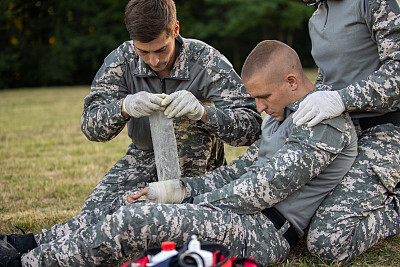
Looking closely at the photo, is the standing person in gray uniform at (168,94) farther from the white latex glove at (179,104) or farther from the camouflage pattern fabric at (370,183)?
the camouflage pattern fabric at (370,183)

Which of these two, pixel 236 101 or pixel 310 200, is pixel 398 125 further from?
pixel 236 101

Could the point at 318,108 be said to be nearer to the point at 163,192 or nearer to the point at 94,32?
the point at 163,192

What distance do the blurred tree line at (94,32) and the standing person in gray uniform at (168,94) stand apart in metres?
21.6

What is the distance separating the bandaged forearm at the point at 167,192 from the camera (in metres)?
3.28

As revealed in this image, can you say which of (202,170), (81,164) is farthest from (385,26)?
(81,164)

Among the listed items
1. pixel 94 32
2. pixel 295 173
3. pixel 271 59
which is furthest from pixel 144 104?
pixel 94 32

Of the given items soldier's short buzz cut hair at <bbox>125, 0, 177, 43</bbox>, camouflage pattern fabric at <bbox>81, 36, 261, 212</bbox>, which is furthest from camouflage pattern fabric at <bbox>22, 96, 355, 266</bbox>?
soldier's short buzz cut hair at <bbox>125, 0, 177, 43</bbox>

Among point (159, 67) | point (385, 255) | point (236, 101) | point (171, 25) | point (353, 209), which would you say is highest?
point (171, 25)

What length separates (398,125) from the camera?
11.4 ft

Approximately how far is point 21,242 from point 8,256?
1.09 ft

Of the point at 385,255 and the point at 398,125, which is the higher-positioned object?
the point at 398,125

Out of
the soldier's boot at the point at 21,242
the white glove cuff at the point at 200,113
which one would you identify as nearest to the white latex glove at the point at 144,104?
the white glove cuff at the point at 200,113

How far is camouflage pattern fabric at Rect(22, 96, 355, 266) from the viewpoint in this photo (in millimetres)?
2742

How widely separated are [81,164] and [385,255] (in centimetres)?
421
